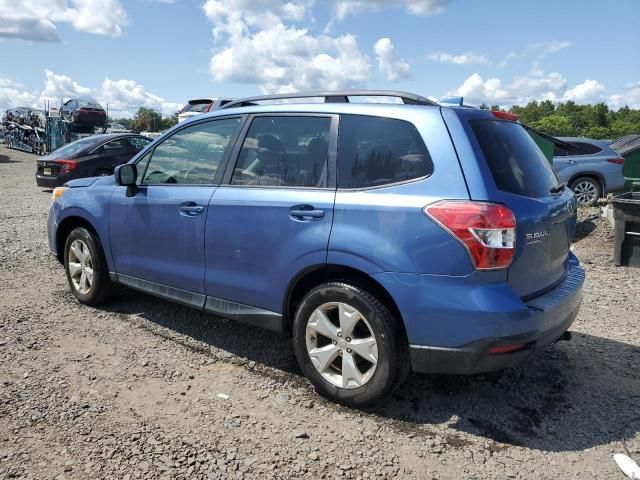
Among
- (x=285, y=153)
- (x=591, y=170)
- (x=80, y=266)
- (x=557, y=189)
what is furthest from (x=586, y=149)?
(x=80, y=266)

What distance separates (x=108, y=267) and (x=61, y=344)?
2.74 ft

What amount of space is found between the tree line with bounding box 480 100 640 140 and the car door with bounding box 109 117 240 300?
9342 cm

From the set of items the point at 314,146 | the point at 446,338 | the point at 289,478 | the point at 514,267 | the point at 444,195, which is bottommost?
the point at 289,478

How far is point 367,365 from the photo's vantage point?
3.27 m

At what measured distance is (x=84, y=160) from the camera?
545 inches

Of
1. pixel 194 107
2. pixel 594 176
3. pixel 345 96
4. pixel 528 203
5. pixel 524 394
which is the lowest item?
pixel 524 394

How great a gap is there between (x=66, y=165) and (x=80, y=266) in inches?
384

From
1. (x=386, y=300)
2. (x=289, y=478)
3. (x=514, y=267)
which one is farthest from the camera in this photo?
(x=386, y=300)

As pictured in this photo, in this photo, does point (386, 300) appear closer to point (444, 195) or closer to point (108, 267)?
point (444, 195)

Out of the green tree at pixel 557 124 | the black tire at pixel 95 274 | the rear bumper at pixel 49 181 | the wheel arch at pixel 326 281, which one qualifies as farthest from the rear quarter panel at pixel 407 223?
the green tree at pixel 557 124

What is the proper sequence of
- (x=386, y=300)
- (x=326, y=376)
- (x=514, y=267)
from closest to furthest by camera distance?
(x=514, y=267)
(x=386, y=300)
(x=326, y=376)

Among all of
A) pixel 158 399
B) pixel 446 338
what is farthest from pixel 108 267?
pixel 446 338

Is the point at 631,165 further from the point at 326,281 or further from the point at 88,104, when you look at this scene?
the point at 88,104

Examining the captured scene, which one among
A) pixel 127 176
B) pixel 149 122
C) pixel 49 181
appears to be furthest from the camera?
pixel 149 122
